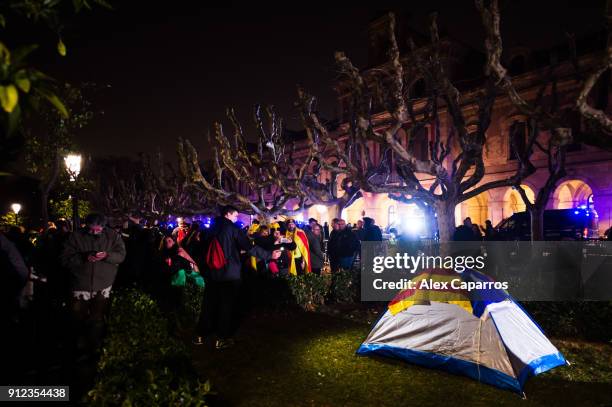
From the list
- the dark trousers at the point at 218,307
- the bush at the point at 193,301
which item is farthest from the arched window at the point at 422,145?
the dark trousers at the point at 218,307

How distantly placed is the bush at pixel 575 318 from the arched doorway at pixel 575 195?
64.2 feet

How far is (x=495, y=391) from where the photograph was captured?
5543 millimetres

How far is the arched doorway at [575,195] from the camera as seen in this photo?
25.4 m

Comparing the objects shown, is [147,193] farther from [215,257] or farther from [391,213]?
[215,257]

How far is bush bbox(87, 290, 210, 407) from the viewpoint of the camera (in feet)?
10.2

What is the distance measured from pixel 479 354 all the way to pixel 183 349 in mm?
3689

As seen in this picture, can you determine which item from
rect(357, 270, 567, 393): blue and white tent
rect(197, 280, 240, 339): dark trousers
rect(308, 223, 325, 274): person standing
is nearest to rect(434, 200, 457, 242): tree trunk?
rect(308, 223, 325, 274): person standing

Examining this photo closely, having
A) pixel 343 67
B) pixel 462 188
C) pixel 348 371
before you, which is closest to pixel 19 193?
pixel 343 67

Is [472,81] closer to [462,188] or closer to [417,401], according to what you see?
[462,188]

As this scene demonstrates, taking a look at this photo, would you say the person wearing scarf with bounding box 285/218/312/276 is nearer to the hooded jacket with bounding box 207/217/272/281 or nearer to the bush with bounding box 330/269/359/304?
the bush with bounding box 330/269/359/304

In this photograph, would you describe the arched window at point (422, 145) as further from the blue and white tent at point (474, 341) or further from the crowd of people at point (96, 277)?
the blue and white tent at point (474, 341)

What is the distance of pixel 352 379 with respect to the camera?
238 inches

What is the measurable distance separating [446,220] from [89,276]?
9230 millimetres
